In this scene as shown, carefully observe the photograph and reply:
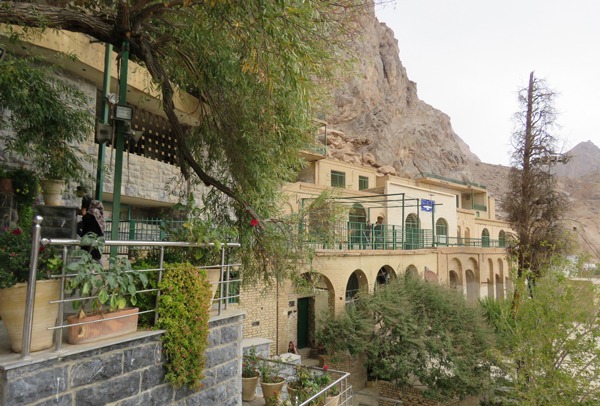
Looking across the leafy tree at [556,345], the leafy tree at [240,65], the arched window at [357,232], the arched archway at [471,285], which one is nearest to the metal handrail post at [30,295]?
the leafy tree at [240,65]

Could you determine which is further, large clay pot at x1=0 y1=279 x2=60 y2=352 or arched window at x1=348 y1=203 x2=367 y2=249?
arched window at x1=348 y1=203 x2=367 y2=249

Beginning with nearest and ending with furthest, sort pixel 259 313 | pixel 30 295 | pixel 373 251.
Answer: pixel 30 295, pixel 259 313, pixel 373 251

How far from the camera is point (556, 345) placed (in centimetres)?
1270

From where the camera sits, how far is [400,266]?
2066 centimetres

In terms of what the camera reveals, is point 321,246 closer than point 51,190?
No

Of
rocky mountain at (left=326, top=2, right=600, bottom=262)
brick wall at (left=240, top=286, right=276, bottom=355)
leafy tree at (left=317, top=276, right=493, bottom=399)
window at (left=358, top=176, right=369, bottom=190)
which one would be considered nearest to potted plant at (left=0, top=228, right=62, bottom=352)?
brick wall at (left=240, top=286, right=276, bottom=355)

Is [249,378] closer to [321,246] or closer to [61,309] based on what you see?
[61,309]

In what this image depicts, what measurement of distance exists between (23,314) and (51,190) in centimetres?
607

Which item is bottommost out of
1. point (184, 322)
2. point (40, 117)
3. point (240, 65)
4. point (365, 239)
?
point (184, 322)

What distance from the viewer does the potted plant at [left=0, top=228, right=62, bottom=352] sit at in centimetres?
322

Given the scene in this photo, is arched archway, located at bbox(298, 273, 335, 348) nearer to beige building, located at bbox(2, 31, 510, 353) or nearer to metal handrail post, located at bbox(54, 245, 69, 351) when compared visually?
beige building, located at bbox(2, 31, 510, 353)

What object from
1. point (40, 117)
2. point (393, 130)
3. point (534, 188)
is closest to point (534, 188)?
point (534, 188)

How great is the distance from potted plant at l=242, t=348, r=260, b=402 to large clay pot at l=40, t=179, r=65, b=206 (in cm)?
523

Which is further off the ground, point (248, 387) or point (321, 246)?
point (321, 246)
